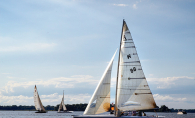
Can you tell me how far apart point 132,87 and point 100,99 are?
5.44 m

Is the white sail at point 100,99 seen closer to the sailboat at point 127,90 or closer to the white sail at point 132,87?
the sailboat at point 127,90

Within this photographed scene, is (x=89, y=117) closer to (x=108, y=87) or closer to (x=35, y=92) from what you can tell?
(x=108, y=87)

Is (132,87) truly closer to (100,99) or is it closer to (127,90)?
(127,90)

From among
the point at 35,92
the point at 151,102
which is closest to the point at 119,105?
the point at 151,102

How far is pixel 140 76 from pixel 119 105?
570 centimetres

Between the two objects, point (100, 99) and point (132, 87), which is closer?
point (100, 99)

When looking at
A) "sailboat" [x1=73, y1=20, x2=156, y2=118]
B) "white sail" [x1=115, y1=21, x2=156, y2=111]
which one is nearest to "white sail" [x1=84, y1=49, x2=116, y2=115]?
"sailboat" [x1=73, y1=20, x2=156, y2=118]

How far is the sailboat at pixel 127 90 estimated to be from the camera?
136ft

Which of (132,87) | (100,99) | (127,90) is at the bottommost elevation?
(100,99)

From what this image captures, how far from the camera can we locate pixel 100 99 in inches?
1626

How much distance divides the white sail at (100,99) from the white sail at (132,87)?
177 cm

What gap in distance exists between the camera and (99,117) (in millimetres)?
40438

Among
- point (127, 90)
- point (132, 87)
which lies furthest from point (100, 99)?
point (132, 87)

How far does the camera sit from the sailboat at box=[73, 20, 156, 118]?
136ft
